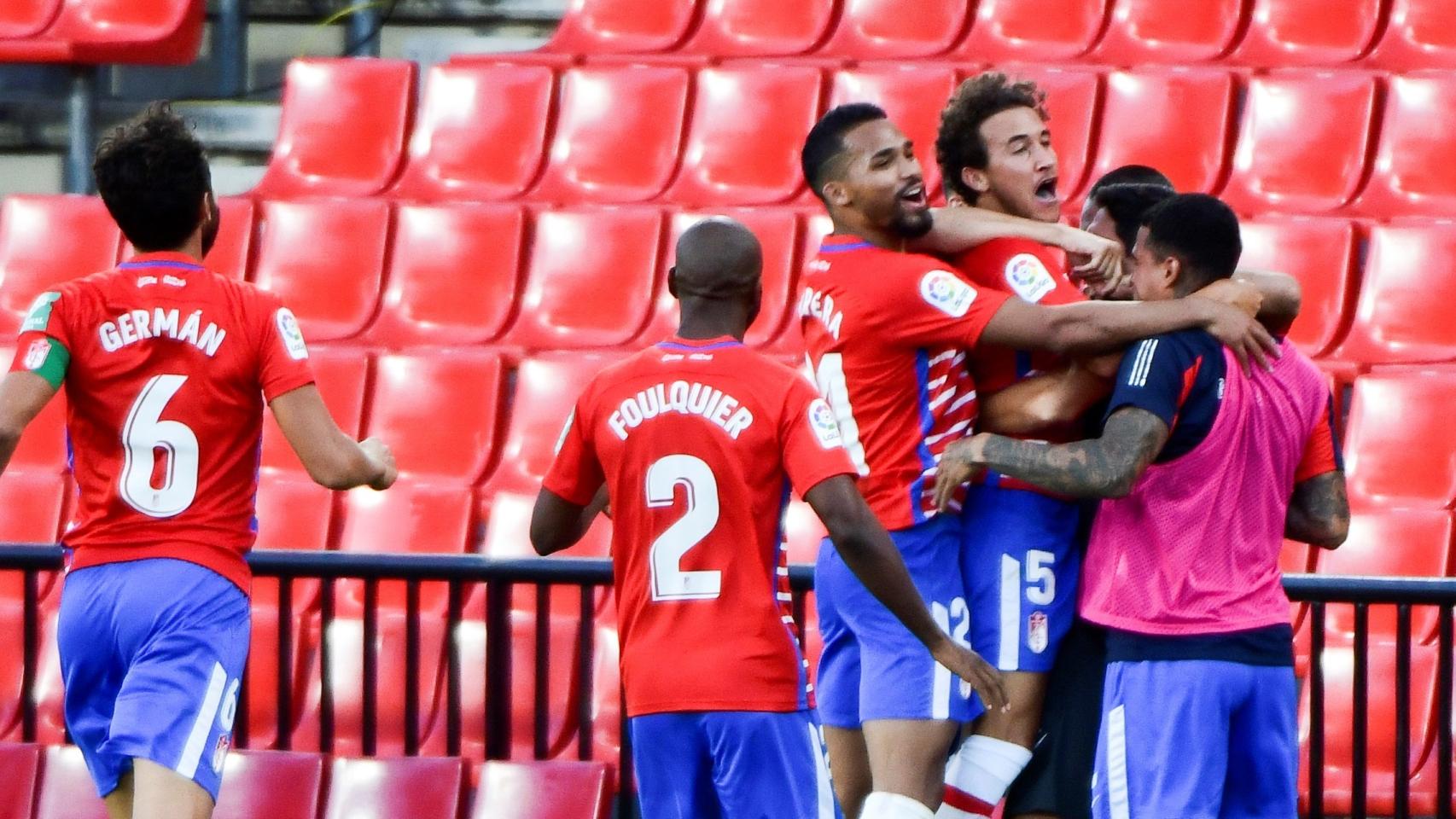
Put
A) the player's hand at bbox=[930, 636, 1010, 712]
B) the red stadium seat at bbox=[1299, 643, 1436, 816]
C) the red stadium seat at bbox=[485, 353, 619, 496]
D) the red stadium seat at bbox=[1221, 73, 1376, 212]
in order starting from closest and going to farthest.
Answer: the player's hand at bbox=[930, 636, 1010, 712], the red stadium seat at bbox=[1299, 643, 1436, 816], the red stadium seat at bbox=[485, 353, 619, 496], the red stadium seat at bbox=[1221, 73, 1376, 212]

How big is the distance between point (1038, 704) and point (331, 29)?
567 centimetres

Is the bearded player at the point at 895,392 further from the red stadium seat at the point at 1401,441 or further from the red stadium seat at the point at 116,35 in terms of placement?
the red stadium seat at the point at 116,35

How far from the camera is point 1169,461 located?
14.3 feet

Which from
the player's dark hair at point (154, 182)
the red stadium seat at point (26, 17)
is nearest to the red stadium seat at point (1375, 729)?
the player's dark hair at point (154, 182)

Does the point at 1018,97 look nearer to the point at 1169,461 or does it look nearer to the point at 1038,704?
the point at 1169,461

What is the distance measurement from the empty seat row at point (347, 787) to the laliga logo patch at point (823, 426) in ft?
6.62

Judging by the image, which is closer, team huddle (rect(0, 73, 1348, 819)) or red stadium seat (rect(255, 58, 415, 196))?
team huddle (rect(0, 73, 1348, 819))

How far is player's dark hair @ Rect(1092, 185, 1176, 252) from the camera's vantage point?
477 cm

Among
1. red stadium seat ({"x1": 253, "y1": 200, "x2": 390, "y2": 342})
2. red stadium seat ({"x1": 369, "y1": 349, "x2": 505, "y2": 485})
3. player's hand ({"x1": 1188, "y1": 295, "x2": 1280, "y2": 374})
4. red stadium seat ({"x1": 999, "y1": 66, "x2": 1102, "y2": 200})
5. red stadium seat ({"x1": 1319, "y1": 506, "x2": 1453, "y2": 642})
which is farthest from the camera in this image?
red stadium seat ({"x1": 253, "y1": 200, "x2": 390, "y2": 342})

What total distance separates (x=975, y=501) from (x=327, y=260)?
3.93 m

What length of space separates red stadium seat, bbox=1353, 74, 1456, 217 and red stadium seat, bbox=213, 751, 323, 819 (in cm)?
397

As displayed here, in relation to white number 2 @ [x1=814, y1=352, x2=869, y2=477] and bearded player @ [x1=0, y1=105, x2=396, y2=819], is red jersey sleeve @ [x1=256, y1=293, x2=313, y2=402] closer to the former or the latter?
bearded player @ [x1=0, y1=105, x2=396, y2=819]

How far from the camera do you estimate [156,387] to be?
4.42 m

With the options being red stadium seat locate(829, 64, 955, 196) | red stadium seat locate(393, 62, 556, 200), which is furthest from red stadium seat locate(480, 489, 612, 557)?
red stadium seat locate(829, 64, 955, 196)
